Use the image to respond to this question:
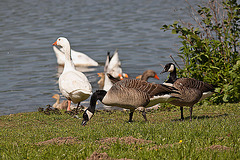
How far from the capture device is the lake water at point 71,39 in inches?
834

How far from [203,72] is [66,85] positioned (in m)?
5.16

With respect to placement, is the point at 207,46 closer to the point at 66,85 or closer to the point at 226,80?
the point at 226,80

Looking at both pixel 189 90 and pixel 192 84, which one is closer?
pixel 189 90

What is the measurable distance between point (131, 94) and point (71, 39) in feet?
79.3

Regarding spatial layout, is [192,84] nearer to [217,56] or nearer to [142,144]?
[217,56]

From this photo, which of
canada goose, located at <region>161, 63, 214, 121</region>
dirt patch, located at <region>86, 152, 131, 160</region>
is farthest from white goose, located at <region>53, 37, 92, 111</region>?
dirt patch, located at <region>86, 152, 131, 160</region>

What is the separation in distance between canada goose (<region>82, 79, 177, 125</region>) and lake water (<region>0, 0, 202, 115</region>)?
424cm

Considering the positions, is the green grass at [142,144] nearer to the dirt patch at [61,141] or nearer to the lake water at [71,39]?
the dirt patch at [61,141]

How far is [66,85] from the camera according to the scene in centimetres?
1395

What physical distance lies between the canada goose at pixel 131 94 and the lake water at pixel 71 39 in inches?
167

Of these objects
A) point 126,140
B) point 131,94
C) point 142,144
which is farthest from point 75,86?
point 142,144

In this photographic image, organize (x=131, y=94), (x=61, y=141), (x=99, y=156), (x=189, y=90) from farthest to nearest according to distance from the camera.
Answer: (x=189, y=90) < (x=131, y=94) < (x=61, y=141) < (x=99, y=156)

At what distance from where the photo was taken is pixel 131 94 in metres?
10.1

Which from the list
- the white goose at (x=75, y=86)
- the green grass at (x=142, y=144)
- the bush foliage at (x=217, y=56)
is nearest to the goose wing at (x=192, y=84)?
the green grass at (x=142, y=144)
